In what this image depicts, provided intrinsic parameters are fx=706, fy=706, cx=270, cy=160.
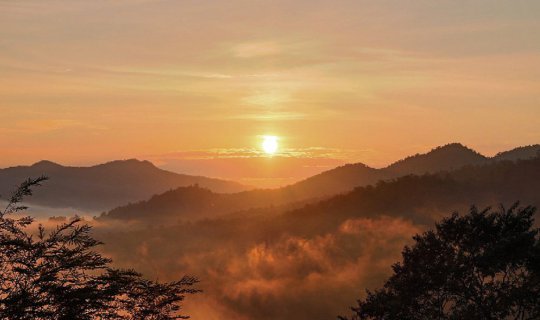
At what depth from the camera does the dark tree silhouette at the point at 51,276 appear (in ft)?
73.2

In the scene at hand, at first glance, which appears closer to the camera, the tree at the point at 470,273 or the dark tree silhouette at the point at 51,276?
the dark tree silhouette at the point at 51,276

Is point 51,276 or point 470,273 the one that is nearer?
point 51,276

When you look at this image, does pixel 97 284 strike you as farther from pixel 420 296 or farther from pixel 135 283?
pixel 420 296

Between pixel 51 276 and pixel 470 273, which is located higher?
pixel 51 276

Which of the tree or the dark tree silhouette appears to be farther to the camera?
the tree

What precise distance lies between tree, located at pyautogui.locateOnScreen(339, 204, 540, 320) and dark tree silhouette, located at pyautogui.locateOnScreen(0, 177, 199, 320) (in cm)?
2149

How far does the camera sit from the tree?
127 feet

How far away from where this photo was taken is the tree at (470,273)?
1528 inches

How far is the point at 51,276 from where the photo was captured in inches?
894

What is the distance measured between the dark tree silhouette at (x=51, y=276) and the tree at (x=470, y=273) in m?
21.5

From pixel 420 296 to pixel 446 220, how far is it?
4903 mm

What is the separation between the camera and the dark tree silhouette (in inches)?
878

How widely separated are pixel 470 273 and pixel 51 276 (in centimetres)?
2617

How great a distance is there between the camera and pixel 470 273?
4088cm
